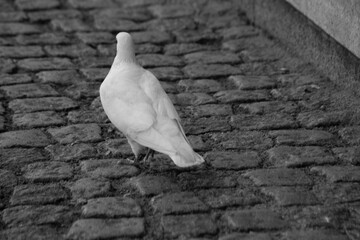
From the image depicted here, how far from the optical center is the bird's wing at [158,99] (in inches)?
183

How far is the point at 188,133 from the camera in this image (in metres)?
5.34

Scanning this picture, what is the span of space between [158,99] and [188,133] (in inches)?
25.4

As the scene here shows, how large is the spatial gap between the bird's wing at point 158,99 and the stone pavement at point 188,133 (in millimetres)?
361

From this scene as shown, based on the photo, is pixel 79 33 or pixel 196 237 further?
pixel 79 33

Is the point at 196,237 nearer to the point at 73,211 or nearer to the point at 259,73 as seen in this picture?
the point at 73,211

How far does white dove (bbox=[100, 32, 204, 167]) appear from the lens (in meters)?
4.39

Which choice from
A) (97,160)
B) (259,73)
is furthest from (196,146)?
(259,73)

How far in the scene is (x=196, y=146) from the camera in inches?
202

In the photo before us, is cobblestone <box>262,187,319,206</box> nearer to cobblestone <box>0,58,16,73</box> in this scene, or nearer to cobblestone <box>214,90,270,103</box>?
cobblestone <box>214,90,270,103</box>

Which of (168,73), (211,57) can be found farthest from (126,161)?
(211,57)

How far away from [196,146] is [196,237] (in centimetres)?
126

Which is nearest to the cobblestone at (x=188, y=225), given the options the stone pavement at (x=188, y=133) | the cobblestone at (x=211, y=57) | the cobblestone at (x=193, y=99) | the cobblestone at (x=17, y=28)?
the stone pavement at (x=188, y=133)

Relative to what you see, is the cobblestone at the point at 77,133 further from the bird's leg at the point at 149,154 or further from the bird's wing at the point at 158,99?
the bird's wing at the point at 158,99

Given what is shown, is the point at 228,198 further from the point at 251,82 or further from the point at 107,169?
the point at 251,82
